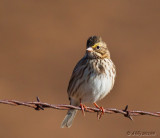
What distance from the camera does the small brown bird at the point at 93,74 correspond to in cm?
936

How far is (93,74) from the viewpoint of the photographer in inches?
368

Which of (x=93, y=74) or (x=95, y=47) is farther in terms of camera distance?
(x=95, y=47)

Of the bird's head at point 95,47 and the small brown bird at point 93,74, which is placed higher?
the bird's head at point 95,47

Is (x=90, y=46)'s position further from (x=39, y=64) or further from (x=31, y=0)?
(x=31, y=0)

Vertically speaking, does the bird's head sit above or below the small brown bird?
above

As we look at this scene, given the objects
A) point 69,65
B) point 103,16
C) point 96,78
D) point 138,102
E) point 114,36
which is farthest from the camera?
point 103,16

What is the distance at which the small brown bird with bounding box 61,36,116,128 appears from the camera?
9359 millimetres

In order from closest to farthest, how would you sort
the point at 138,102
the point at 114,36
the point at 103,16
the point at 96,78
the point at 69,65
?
1. the point at 96,78
2. the point at 138,102
3. the point at 69,65
4. the point at 114,36
5. the point at 103,16

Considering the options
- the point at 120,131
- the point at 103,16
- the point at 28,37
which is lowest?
the point at 120,131

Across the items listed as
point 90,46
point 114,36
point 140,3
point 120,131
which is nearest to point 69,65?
point 114,36

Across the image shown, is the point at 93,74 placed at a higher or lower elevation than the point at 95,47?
lower

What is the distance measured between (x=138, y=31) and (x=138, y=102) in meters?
5.17

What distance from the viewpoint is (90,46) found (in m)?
9.52

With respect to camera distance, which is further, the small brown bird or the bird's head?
the bird's head
